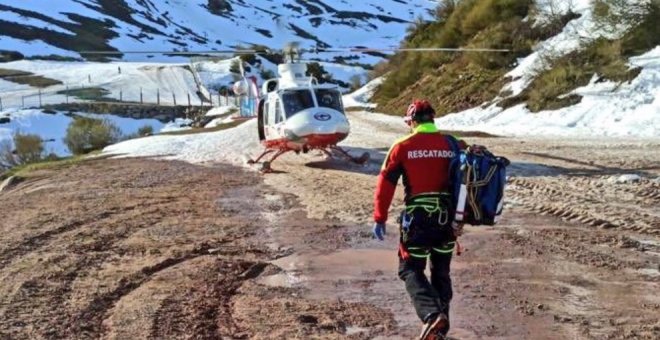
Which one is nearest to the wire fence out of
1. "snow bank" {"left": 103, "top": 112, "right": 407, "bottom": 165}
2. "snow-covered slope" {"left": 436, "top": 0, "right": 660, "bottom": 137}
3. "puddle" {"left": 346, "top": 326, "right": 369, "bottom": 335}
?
"snow bank" {"left": 103, "top": 112, "right": 407, "bottom": 165}

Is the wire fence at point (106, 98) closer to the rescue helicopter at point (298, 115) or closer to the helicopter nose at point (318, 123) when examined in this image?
the rescue helicopter at point (298, 115)

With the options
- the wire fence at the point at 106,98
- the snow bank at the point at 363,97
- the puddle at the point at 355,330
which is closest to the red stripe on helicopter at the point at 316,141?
the puddle at the point at 355,330

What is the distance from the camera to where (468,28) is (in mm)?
37125

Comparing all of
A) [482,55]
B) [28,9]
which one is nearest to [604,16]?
[482,55]

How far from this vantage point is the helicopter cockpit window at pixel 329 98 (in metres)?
17.3

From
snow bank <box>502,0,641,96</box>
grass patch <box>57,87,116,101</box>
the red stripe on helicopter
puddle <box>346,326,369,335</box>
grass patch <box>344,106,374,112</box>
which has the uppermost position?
snow bank <box>502,0,641,96</box>

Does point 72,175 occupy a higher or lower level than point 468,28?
lower

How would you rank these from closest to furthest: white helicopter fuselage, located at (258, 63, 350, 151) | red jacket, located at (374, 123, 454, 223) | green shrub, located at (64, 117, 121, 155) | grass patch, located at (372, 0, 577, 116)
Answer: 1. red jacket, located at (374, 123, 454, 223)
2. white helicopter fuselage, located at (258, 63, 350, 151)
3. grass patch, located at (372, 0, 577, 116)
4. green shrub, located at (64, 117, 121, 155)

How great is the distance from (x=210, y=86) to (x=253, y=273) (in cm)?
7474

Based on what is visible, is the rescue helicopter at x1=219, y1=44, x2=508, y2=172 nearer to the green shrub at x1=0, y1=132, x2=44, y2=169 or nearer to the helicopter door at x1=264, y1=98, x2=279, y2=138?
the helicopter door at x1=264, y1=98, x2=279, y2=138

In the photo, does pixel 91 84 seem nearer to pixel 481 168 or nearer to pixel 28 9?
pixel 28 9

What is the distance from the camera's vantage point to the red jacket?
5.50 m

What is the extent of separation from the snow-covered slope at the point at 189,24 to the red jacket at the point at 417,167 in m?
107

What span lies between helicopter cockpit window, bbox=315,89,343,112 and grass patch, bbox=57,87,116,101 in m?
57.0
